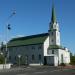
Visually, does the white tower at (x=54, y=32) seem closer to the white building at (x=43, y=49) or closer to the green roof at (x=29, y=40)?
the white building at (x=43, y=49)

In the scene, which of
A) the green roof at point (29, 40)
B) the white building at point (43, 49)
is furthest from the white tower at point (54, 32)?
the green roof at point (29, 40)

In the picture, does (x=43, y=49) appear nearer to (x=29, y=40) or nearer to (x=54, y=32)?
(x=54, y=32)

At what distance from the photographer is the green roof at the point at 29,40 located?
89444mm

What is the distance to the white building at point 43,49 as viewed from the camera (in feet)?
282

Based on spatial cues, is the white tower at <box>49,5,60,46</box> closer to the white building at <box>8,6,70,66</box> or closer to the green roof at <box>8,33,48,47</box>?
the white building at <box>8,6,70,66</box>

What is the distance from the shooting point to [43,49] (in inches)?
3378

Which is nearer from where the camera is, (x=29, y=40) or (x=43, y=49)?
(x=43, y=49)

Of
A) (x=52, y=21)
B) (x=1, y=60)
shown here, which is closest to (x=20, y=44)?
(x=52, y=21)

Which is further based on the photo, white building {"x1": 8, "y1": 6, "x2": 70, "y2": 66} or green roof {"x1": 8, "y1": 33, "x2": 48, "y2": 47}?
green roof {"x1": 8, "y1": 33, "x2": 48, "y2": 47}

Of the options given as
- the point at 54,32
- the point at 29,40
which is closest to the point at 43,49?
the point at 54,32

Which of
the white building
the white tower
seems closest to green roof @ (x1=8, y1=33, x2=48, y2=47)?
the white building

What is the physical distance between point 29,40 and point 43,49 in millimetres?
10239

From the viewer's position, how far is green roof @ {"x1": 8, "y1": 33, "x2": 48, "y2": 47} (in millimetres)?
89444

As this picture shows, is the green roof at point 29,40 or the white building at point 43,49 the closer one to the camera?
the white building at point 43,49
